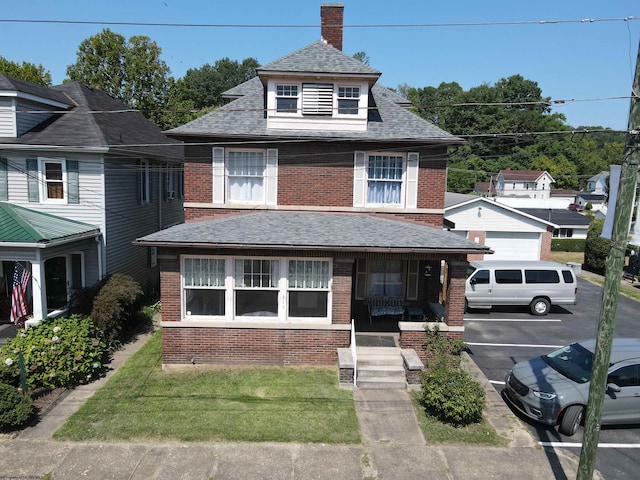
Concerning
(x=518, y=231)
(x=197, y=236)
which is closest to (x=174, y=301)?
(x=197, y=236)

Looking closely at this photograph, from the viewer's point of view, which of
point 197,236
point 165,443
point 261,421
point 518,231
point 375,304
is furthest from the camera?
point 518,231

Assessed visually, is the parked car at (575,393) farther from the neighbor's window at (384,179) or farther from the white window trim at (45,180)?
the white window trim at (45,180)

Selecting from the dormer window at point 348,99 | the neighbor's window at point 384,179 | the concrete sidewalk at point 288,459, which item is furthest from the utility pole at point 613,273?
the dormer window at point 348,99

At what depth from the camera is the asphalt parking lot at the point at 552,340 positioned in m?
9.12

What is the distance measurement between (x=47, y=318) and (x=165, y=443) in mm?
A: 7187

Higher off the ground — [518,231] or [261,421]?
[518,231]

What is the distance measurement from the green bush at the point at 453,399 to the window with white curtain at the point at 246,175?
25.9ft

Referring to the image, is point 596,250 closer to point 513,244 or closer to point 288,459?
point 513,244

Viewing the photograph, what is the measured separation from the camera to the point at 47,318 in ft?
45.1

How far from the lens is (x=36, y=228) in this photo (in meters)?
14.0

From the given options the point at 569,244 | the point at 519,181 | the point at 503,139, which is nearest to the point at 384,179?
the point at 569,244

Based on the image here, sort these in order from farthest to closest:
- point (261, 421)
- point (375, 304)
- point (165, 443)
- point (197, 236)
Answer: point (375, 304) → point (197, 236) → point (261, 421) → point (165, 443)

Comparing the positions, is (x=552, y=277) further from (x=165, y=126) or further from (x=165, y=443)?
(x=165, y=126)

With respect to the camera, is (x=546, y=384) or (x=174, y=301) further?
(x=174, y=301)
